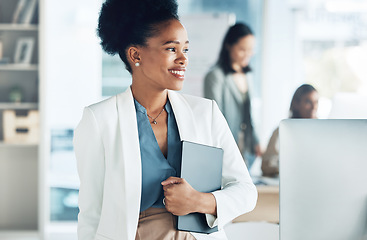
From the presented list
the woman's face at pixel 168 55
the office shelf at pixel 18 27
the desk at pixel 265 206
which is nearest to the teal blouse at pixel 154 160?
the woman's face at pixel 168 55

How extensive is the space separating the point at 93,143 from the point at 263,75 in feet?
11.1

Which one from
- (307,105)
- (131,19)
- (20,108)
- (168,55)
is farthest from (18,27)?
(168,55)

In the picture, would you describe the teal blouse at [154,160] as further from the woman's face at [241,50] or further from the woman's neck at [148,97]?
the woman's face at [241,50]

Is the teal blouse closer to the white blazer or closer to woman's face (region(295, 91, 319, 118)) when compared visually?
→ the white blazer

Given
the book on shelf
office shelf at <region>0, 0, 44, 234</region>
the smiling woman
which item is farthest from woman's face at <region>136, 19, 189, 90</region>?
the book on shelf

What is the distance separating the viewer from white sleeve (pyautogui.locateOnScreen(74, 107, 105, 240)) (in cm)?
122

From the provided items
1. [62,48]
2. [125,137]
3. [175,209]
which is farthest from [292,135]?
[62,48]

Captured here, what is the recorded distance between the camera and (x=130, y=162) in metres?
1.22

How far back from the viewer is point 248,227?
60.3 inches

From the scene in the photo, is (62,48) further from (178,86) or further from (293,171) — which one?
(293,171)

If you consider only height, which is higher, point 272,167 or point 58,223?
point 272,167

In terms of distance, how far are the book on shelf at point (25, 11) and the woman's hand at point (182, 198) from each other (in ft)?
10.3

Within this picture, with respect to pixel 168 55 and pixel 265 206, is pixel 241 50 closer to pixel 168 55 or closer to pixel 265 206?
pixel 265 206

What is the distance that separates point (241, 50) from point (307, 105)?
941 millimetres
